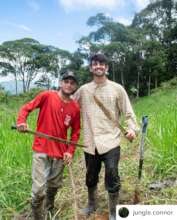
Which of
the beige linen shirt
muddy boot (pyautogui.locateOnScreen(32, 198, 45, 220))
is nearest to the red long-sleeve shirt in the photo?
the beige linen shirt

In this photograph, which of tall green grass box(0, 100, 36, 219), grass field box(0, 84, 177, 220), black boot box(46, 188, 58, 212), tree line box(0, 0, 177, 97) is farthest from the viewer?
tree line box(0, 0, 177, 97)

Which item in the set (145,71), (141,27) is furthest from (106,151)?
(141,27)

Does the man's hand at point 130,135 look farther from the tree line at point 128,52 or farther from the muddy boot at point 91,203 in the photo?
the tree line at point 128,52

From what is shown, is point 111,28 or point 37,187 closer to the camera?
point 37,187

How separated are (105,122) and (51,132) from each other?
0.50 meters

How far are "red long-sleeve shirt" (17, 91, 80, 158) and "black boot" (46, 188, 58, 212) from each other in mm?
473

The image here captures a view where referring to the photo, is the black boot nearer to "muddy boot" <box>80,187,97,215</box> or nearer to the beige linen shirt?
"muddy boot" <box>80,187,97,215</box>

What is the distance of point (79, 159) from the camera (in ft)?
20.9

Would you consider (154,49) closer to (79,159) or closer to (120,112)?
(79,159)

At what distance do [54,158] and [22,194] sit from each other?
1.05 m

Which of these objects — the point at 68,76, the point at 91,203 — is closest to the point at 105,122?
the point at 68,76

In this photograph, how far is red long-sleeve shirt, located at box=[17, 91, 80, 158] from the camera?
3.72 meters

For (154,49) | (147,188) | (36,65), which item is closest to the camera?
(147,188)

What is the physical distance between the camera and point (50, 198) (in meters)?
4.14
